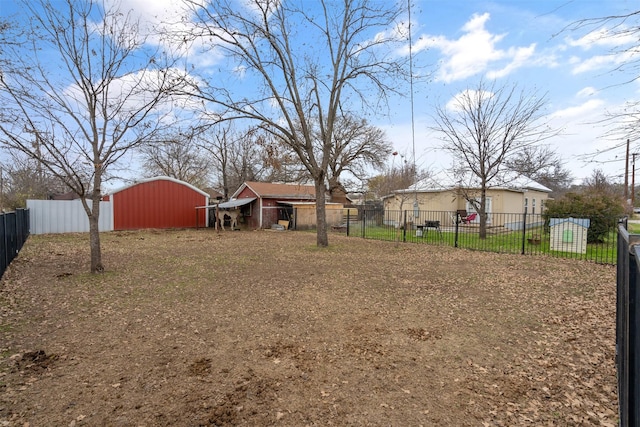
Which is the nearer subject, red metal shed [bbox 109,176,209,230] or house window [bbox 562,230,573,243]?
house window [bbox 562,230,573,243]

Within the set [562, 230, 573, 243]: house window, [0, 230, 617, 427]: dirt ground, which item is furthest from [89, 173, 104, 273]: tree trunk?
[562, 230, 573, 243]: house window

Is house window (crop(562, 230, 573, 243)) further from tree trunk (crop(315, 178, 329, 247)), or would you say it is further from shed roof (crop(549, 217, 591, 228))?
tree trunk (crop(315, 178, 329, 247))

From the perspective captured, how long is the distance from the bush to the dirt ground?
19.5 feet

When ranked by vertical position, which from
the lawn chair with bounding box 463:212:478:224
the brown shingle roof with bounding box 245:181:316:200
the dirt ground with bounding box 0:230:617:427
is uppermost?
the brown shingle roof with bounding box 245:181:316:200

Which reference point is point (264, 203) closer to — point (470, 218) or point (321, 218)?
point (321, 218)

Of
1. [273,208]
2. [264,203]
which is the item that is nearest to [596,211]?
[273,208]

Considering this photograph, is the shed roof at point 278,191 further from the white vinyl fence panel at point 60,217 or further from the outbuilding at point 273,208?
the white vinyl fence panel at point 60,217

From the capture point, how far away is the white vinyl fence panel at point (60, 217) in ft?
54.7

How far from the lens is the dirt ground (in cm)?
268

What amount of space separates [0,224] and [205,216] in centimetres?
1598

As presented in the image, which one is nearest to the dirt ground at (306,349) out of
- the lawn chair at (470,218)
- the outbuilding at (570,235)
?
Result: the outbuilding at (570,235)

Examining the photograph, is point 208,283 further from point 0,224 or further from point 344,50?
point 344,50

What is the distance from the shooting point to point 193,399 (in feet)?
9.20

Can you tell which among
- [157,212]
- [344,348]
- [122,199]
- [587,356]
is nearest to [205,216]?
[157,212]
